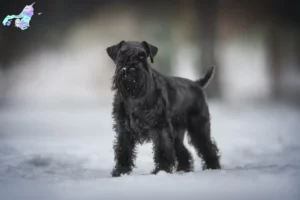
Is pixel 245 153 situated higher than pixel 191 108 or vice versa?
pixel 191 108

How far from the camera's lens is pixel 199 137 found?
17.5 ft

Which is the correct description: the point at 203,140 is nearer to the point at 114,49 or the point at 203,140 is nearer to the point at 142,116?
the point at 142,116

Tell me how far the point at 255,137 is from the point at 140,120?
9.62ft

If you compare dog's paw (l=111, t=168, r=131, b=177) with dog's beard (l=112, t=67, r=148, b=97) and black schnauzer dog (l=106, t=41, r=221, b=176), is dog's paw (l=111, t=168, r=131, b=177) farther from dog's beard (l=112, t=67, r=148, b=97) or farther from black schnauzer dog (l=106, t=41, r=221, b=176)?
dog's beard (l=112, t=67, r=148, b=97)

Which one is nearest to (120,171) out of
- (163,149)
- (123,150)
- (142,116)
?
(123,150)

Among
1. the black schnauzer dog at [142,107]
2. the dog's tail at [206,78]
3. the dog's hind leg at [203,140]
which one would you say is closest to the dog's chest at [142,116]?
the black schnauzer dog at [142,107]

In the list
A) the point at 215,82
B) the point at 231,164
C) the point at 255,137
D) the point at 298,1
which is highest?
the point at 298,1

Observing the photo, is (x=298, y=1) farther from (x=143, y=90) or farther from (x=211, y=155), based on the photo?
(x=143, y=90)

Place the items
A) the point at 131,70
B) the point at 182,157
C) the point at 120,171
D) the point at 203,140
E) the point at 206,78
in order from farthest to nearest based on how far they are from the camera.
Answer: the point at 206,78
the point at 203,140
the point at 182,157
the point at 120,171
the point at 131,70

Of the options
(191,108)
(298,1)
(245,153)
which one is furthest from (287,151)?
(298,1)

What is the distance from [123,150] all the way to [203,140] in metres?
1.30

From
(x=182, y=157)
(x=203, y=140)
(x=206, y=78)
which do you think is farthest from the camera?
(x=206, y=78)

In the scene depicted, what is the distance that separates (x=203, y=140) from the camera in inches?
210

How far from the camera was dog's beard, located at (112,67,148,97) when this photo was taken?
4230mm
